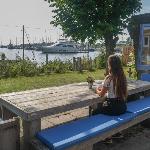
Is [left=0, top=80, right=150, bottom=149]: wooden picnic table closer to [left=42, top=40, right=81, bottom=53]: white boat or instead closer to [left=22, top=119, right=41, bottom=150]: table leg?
[left=22, top=119, right=41, bottom=150]: table leg

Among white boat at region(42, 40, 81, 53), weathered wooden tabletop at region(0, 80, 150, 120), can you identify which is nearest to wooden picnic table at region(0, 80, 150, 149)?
weathered wooden tabletop at region(0, 80, 150, 120)

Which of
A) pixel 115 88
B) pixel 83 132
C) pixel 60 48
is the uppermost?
pixel 60 48

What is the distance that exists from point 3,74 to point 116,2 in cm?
821

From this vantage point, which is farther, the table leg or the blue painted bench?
the table leg

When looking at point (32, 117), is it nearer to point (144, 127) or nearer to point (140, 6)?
point (144, 127)

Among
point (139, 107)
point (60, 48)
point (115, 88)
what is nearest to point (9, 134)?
point (115, 88)

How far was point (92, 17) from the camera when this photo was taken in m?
7.86

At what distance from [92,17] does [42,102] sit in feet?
11.6

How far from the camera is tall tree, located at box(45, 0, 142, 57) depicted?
7734 millimetres

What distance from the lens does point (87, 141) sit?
4438 mm

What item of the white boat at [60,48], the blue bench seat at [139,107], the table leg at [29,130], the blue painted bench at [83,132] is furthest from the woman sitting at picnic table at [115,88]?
the white boat at [60,48]

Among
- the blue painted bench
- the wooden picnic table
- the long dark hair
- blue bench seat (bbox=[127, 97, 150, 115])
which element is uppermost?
the long dark hair

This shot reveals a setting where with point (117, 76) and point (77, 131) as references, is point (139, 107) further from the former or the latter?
point (77, 131)

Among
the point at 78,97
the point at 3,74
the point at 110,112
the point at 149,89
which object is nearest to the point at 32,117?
the point at 78,97
